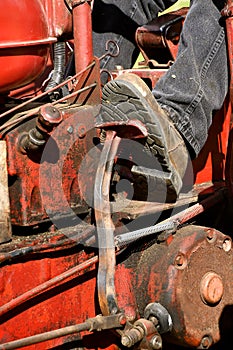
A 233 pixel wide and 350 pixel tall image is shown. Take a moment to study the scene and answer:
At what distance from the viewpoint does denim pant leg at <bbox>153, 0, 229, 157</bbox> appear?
6.16 ft

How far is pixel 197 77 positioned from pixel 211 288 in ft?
2.09

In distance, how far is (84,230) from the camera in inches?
70.1

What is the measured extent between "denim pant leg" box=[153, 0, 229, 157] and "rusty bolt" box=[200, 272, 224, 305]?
378 millimetres

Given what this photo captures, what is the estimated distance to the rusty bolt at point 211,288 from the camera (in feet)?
6.15

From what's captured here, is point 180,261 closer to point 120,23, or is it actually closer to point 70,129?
point 70,129

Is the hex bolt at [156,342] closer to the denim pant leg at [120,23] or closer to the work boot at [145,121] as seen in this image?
the work boot at [145,121]

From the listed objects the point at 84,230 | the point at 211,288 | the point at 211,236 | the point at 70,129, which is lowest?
the point at 211,288

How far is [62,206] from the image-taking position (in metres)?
1.73

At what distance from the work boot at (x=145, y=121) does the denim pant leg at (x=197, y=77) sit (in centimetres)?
7

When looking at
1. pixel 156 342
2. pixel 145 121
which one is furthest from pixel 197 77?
pixel 156 342

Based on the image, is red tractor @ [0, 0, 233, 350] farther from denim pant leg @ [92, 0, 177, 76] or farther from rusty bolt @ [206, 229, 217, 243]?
denim pant leg @ [92, 0, 177, 76]

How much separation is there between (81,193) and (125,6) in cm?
111

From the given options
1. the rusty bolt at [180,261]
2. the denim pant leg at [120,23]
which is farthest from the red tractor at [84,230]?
the denim pant leg at [120,23]

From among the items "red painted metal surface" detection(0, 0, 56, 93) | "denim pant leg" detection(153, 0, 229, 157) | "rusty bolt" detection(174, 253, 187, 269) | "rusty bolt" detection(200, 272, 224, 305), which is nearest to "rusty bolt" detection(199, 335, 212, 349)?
"rusty bolt" detection(200, 272, 224, 305)
